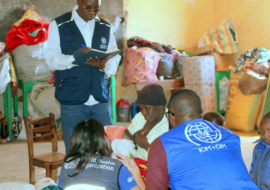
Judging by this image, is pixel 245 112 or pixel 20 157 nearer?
pixel 20 157

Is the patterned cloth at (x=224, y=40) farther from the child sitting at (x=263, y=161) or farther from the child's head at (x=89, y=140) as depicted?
the child's head at (x=89, y=140)

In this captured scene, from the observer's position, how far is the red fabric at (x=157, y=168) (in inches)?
52.9

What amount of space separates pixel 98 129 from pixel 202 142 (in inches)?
20.8

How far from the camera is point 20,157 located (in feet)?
13.9

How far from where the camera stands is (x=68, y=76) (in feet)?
8.29

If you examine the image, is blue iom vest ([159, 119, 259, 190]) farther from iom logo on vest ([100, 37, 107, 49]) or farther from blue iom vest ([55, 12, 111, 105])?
iom logo on vest ([100, 37, 107, 49])

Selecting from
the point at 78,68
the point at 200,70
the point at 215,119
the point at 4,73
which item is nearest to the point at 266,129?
the point at 215,119

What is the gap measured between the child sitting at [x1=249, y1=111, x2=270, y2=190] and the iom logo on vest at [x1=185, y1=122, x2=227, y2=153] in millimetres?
707

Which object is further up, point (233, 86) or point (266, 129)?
point (266, 129)

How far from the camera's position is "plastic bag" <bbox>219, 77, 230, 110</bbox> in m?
6.12

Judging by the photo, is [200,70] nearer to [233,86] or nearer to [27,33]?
[233,86]

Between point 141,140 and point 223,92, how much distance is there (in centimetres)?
413

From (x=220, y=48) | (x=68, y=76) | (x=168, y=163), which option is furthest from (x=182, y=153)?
(x=220, y=48)

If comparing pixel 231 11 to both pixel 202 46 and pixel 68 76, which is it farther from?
pixel 68 76
